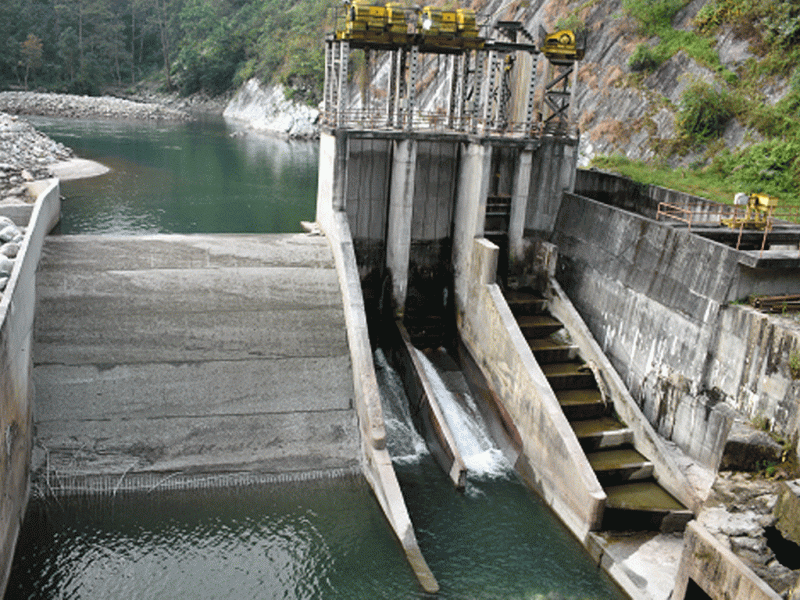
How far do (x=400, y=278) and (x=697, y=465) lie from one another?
9881 millimetres

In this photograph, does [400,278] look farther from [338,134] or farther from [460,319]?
[338,134]

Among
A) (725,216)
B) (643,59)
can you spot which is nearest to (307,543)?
(725,216)

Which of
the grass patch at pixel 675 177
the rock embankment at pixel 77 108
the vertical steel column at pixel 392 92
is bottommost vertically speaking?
the rock embankment at pixel 77 108

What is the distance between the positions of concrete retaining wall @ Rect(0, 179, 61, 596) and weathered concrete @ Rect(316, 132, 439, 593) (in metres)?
7.01

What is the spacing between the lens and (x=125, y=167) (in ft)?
152

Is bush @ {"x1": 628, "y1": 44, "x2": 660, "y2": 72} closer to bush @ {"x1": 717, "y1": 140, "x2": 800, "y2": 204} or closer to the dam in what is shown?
bush @ {"x1": 717, "y1": 140, "x2": 800, "y2": 204}

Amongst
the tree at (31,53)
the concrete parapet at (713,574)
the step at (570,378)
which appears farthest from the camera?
the tree at (31,53)

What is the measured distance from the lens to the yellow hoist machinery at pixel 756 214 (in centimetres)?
1725

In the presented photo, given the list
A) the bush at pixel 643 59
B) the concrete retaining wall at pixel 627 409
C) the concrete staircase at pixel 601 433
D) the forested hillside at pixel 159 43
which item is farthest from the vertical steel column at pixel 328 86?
the forested hillside at pixel 159 43

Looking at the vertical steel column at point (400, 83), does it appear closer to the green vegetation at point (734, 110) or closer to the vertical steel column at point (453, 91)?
the vertical steel column at point (453, 91)

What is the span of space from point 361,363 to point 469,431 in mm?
3546

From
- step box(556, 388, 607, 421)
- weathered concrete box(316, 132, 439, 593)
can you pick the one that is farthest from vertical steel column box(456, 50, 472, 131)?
step box(556, 388, 607, 421)

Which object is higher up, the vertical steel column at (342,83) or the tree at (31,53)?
the tree at (31,53)

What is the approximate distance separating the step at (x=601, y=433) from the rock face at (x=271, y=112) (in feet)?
200
